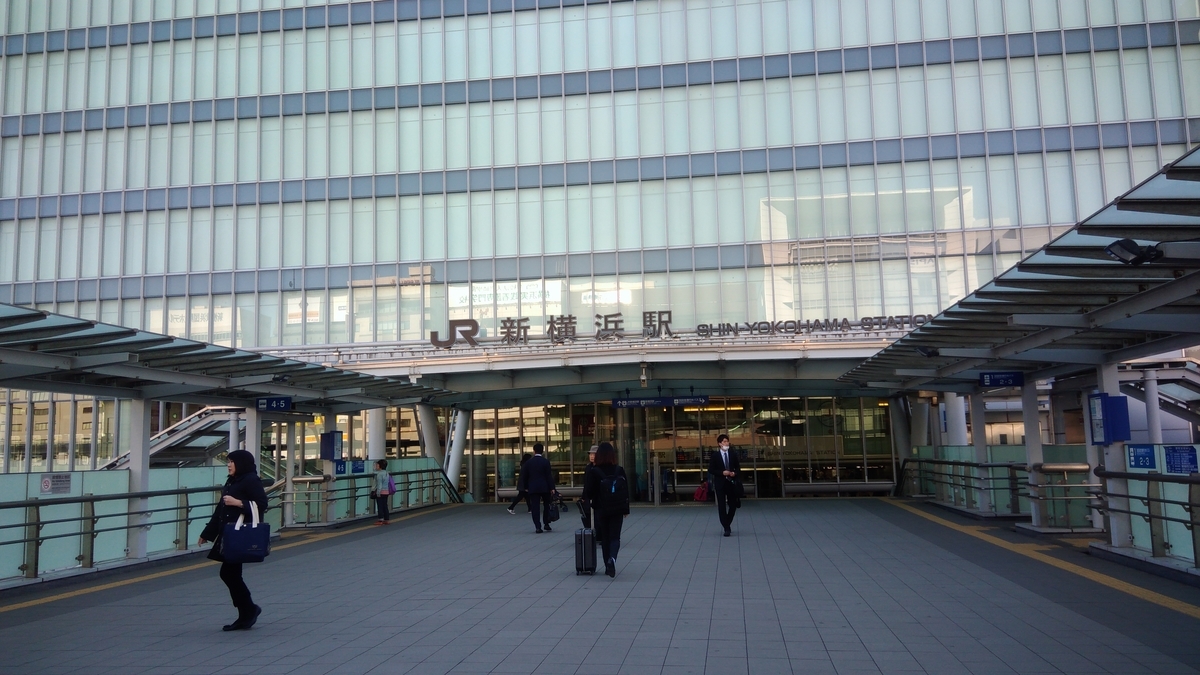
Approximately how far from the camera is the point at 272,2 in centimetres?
3519

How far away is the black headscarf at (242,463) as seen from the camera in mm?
8398

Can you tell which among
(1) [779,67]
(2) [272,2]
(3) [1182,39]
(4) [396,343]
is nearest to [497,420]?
(4) [396,343]

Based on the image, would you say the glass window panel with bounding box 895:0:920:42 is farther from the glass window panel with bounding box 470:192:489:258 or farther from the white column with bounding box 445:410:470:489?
the white column with bounding box 445:410:470:489

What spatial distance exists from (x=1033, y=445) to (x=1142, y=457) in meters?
3.93

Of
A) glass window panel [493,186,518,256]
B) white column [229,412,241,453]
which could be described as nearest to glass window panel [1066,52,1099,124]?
glass window panel [493,186,518,256]

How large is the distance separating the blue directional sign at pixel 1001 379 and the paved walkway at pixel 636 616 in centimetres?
275

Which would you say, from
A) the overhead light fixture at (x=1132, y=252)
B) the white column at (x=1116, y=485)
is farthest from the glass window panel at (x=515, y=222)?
the overhead light fixture at (x=1132, y=252)

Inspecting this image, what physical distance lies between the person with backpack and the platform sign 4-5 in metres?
8.26

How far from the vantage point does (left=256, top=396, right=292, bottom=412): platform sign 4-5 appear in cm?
1751

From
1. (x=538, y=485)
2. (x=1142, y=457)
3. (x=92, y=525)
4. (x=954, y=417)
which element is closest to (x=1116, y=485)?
(x=1142, y=457)

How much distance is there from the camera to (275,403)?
17.6 meters

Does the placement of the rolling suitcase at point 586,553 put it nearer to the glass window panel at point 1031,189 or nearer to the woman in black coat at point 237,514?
the woman in black coat at point 237,514

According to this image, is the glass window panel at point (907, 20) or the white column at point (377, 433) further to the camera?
the glass window panel at point (907, 20)

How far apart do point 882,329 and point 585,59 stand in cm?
1334
